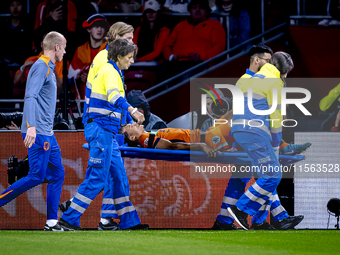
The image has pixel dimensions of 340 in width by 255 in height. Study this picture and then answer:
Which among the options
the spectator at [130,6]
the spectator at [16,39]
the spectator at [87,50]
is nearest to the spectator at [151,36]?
the spectator at [130,6]

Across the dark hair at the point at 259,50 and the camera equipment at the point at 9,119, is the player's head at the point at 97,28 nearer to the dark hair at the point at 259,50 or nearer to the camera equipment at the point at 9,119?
the camera equipment at the point at 9,119

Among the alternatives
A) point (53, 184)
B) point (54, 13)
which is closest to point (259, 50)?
point (53, 184)

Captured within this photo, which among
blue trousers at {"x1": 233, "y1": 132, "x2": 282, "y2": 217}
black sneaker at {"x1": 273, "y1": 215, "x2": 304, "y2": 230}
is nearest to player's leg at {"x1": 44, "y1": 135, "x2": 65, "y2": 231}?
blue trousers at {"x1": 233, "y1": 132, "x2": 282, "y2": 217}

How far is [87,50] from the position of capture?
7.78 metres

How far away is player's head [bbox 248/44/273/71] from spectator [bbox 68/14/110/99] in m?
2.96

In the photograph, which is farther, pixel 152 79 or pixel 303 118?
pixel 152 79

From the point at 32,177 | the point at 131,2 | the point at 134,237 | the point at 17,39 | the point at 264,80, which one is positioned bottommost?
the point at 134,237

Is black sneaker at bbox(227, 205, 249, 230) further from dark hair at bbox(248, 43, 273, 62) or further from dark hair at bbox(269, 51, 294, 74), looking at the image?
dark hair at bbox(248, 43, 273, 62)

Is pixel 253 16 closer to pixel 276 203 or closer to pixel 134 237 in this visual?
pixel 276 203

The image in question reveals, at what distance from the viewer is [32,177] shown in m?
4.40

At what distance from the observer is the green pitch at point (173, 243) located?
320cm

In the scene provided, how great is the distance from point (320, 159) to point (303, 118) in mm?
2116

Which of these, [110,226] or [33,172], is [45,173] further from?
[110,226]

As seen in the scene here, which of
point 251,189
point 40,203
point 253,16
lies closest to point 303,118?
point 253,16
